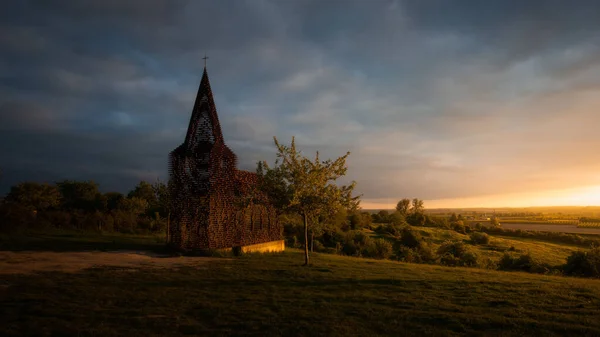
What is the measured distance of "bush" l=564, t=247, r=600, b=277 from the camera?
1123 inches

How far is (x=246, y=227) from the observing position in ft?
81.5

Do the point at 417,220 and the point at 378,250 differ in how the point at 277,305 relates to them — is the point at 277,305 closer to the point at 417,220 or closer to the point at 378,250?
the point at 378,250

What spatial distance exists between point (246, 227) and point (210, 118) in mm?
7750

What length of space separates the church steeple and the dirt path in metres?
7.52

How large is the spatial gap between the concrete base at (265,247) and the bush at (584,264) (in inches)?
955

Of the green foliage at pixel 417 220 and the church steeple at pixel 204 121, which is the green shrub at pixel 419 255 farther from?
the green foliage at pixel 417 220

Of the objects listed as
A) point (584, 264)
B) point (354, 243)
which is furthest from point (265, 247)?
point (584, 264)

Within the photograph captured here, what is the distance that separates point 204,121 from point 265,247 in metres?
9.79

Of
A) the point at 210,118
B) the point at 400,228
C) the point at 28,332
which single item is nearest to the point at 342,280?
the point at 28,332

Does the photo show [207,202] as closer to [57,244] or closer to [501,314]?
[57,244]

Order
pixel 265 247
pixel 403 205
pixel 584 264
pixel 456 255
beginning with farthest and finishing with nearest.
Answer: pixel 403 205, pixel 456 255, pixel 584 264, pixel 265 247

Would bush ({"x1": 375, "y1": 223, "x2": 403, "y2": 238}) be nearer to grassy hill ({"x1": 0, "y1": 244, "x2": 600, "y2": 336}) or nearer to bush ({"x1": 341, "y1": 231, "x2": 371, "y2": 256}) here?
bush ({"x1": 341, "y1": 231, "x2": 371, "y2": 256})

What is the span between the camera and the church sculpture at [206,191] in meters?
22.8

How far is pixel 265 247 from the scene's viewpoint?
26.0m
